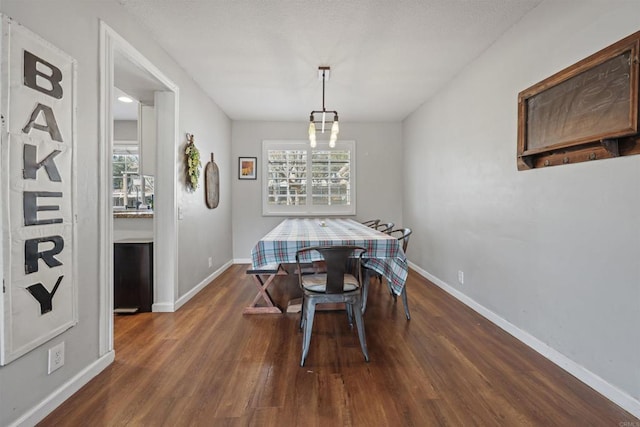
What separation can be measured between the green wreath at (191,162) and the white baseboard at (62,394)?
1.89 metres

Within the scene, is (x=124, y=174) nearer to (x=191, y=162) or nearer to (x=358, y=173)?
(x=191, y=162)

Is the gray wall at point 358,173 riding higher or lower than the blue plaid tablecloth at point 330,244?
higher

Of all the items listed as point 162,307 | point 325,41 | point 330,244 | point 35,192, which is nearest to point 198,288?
point 162,307

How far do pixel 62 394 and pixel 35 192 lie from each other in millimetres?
1071

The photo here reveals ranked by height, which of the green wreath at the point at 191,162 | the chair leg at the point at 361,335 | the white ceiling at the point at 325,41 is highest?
the white ceiling at the point at 325,41

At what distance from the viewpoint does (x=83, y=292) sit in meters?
1.82

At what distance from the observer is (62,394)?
162cm

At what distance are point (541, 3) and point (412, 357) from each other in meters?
2.62

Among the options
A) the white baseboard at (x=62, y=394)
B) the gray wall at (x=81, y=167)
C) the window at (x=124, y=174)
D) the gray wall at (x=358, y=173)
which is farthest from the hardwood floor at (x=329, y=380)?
the window at (x=124, y=174)

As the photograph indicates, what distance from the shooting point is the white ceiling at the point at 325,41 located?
7.31 feet

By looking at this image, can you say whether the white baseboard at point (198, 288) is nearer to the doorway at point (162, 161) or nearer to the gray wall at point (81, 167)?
the doorway at point (162, 161)

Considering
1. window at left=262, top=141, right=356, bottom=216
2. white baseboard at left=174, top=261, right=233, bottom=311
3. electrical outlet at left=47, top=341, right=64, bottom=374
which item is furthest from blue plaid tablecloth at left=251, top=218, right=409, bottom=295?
window at left=262, top=141, right=356, bottom=216

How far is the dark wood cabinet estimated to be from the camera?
117 inches

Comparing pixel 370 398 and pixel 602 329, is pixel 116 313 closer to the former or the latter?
pixel 370 398
